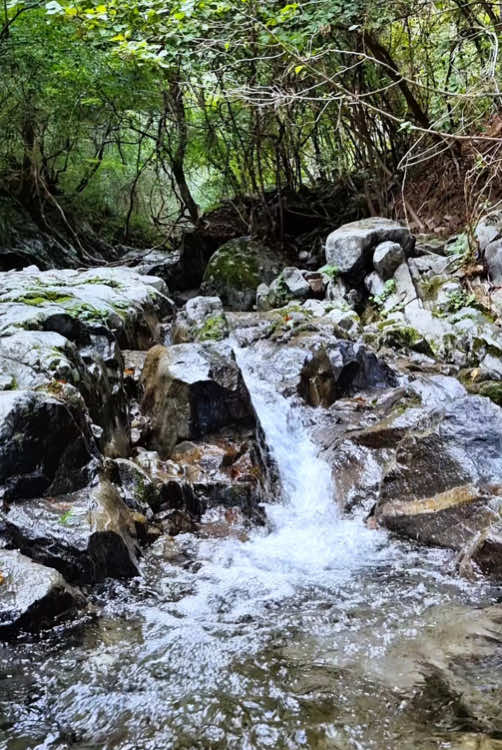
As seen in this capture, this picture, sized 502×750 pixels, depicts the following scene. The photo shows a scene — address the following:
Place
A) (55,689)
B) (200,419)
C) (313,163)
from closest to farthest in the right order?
(55,689), (200,419), (313,163)

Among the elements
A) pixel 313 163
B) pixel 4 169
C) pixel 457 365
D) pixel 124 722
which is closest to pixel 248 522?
pixel 124 722

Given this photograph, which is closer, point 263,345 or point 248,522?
point 248,522

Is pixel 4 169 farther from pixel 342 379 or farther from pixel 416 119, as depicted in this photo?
pixel 342 379

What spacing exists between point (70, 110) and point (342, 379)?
8802 mm

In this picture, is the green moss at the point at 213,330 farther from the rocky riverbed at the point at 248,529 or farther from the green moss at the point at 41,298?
the green moss at the point at 41,298

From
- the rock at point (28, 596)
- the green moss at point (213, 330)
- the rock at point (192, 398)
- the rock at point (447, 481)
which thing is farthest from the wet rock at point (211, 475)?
the green moss at point (213, 330)

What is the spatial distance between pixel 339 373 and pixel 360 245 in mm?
3723

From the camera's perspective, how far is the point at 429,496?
476 centimetres

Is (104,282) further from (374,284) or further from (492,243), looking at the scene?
(492,243)

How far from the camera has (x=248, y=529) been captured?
489cm

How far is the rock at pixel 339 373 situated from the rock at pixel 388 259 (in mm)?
2638

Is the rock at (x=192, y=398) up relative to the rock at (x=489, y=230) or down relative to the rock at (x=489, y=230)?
down

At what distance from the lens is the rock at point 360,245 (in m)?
10.2

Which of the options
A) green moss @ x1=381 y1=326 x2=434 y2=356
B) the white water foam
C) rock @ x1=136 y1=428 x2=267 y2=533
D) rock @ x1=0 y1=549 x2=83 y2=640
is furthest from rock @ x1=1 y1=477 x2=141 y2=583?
green moss @ x1=381 y1=326 x2=434 y2=356
